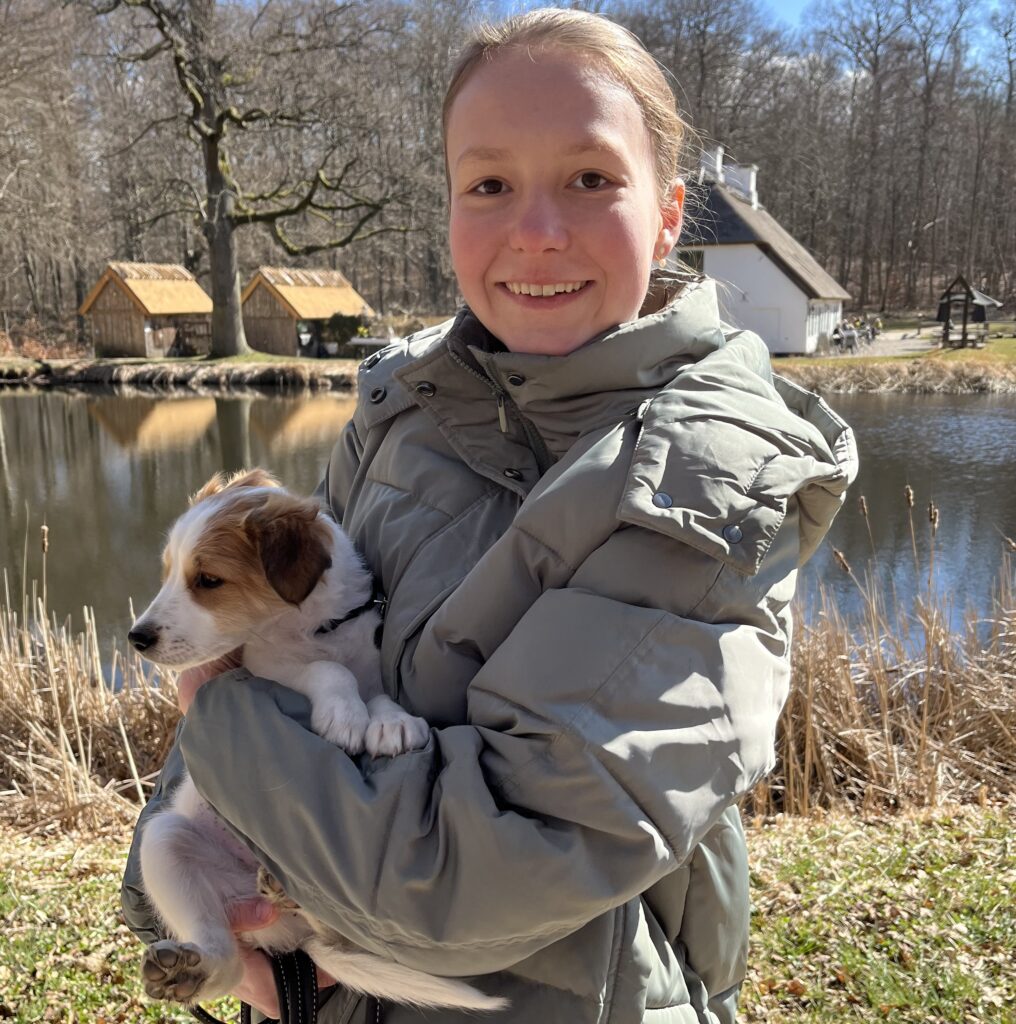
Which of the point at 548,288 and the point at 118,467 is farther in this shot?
the point at 118,467

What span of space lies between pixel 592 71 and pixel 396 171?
2651 cm

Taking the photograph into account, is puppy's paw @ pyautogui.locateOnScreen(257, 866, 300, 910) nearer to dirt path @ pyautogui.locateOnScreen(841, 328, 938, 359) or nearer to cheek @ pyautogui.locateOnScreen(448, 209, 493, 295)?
cheek @ pyautogui.locateOnScreen(448, 209, 493, 295)

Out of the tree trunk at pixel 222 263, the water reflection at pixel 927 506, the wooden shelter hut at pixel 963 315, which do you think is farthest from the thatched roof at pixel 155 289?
the wooden shelter hut at pixel 963 315

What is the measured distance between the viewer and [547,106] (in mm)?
1734

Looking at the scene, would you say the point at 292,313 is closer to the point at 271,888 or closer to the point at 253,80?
the point at 253,80

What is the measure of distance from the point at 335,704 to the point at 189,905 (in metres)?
0.63

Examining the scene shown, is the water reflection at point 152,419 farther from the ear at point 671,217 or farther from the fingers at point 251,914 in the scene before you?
the ear at point 671,217

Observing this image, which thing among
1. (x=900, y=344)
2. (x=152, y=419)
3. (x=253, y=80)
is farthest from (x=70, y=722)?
(x=900, y=344)

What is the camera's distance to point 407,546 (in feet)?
6.42

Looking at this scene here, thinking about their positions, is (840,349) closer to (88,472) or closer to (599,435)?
(88,472)

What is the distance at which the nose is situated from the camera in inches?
69.4

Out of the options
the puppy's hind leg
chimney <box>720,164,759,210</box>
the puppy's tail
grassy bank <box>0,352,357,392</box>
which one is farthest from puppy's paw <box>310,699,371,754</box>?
chimney <box>720,164,759,210</box>

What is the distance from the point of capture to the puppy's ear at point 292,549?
89.4 inches

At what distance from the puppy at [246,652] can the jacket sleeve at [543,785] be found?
228mm
